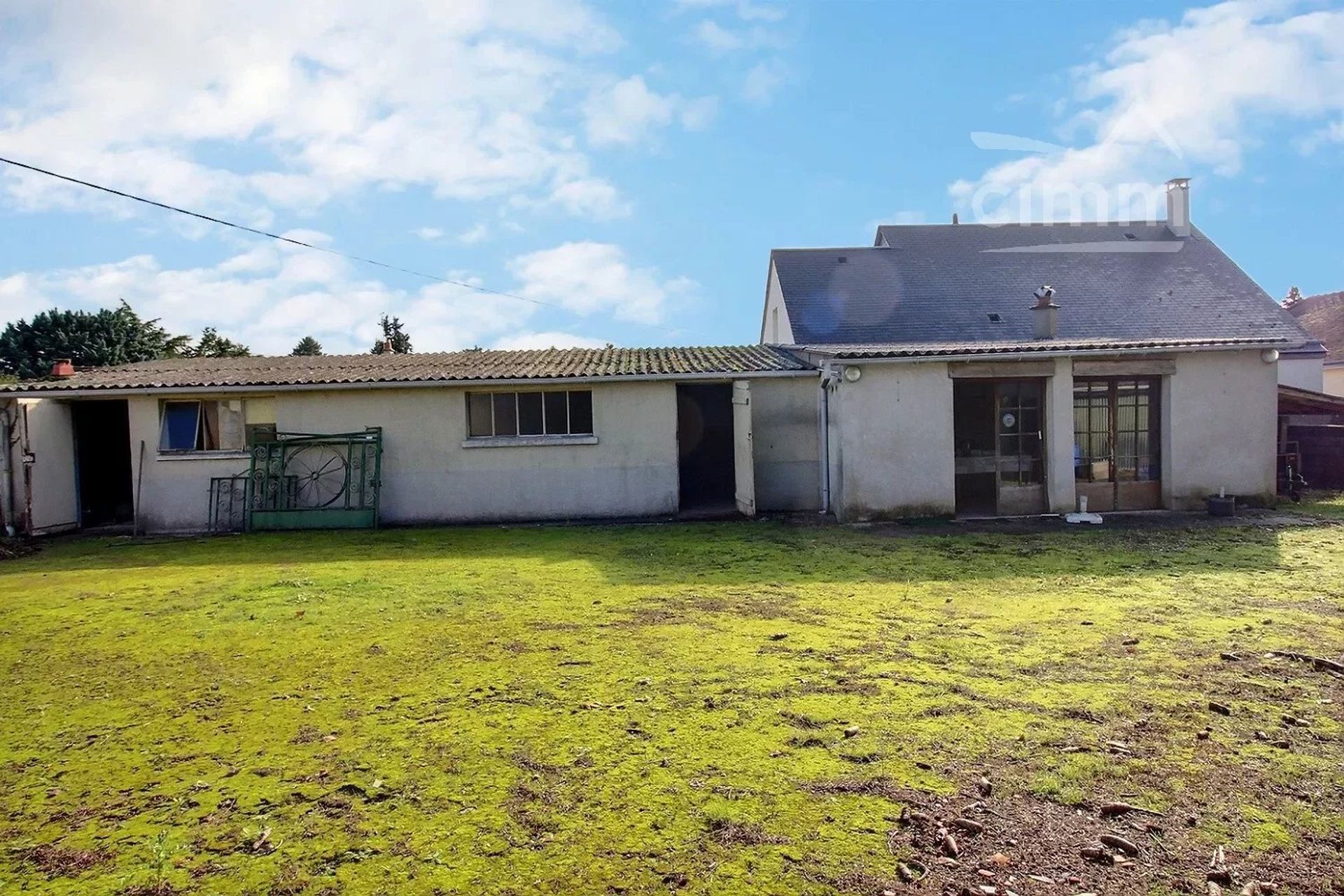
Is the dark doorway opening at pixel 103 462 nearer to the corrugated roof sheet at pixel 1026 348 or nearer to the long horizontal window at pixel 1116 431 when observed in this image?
the corrugated roof sheet at pixel 1026 348

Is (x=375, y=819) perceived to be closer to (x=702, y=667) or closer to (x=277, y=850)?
(x=277, y=850)

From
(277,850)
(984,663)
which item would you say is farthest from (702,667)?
(277,850)

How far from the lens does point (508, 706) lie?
5078 mm

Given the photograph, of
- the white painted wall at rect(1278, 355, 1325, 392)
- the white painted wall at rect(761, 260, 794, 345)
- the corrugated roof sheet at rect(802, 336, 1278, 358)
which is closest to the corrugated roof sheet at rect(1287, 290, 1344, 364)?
the white painted wall at rect(1278, 355, 1325, 392)

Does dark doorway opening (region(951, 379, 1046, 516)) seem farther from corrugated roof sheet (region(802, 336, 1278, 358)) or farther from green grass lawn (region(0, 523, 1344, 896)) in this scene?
green grass lawn (region(0, 523, 1344, 896))

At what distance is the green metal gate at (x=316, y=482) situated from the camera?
13750 millimetres

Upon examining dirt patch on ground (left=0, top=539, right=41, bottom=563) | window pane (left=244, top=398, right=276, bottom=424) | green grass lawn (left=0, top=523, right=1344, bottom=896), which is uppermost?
window pane (left=244, top=398, right=276, bottom=424)

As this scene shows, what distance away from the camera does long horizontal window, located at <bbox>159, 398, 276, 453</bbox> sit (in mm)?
14039

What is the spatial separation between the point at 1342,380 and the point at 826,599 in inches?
1237

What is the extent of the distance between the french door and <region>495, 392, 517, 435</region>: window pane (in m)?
8.96

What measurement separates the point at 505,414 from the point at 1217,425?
11.3 meters

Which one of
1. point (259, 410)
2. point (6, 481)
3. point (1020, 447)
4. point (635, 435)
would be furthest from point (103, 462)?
point (1020, 447)

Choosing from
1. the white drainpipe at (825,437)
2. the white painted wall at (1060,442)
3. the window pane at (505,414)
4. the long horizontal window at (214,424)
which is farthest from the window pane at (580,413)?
the white painted wall at (1060,442)

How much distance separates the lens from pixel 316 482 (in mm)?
14016
